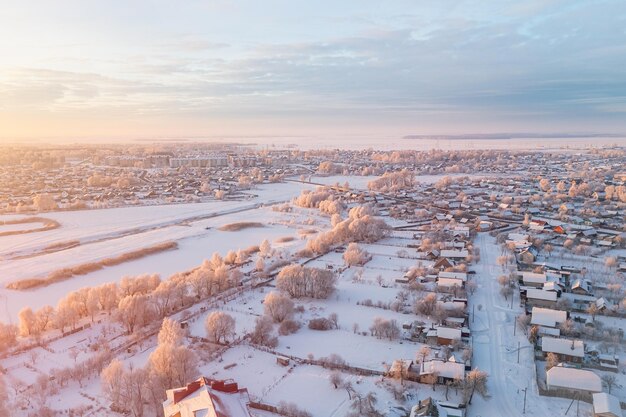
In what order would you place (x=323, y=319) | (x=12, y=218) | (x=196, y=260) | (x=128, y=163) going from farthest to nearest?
1. (x=128, y=163)
2. (x=12, y=218)
3. (x=196, y=260)
4. (x=323, y=319)

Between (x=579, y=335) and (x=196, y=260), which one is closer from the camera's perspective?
(x=579, y=335)

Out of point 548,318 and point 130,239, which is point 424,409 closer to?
point 548,318

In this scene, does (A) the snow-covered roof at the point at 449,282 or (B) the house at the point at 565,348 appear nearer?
(B) the house at the point at 565,348

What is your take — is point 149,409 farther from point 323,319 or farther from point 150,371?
point 323,319

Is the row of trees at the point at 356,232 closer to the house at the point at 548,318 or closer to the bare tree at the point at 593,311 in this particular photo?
the house at the point at 548,318

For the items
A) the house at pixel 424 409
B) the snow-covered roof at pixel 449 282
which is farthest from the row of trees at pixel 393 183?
the house at pixel 424 409

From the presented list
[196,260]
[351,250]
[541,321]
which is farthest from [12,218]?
[541,321]
